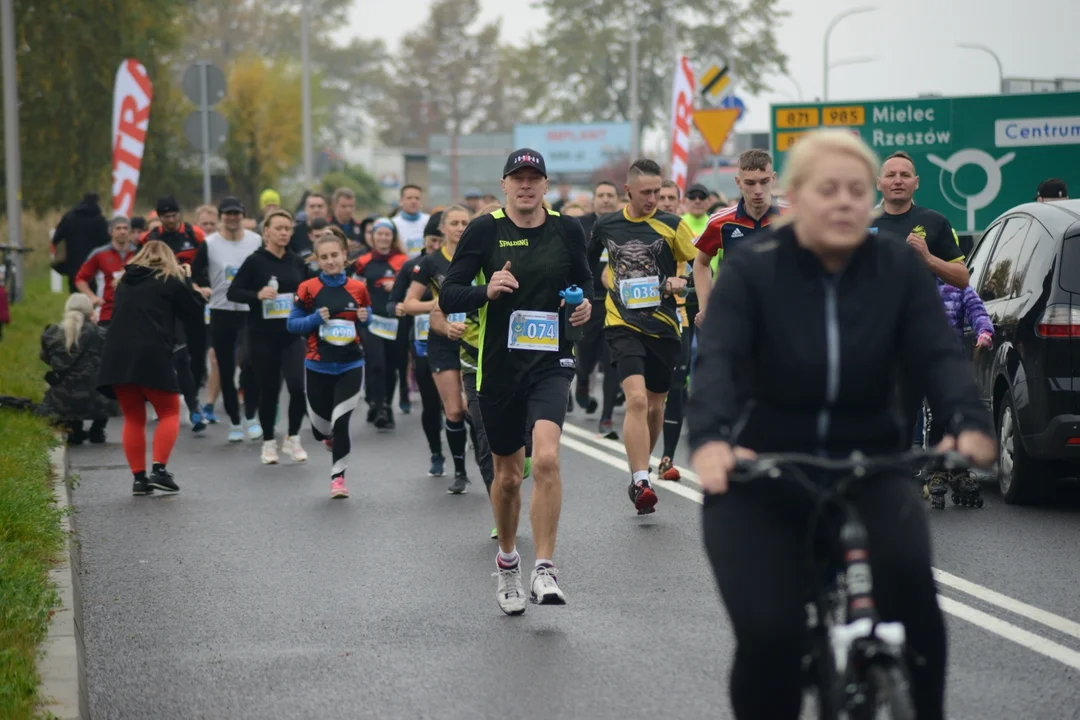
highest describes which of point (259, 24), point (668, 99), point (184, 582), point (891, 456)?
point (259, 24)

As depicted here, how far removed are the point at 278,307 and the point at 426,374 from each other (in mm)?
1316

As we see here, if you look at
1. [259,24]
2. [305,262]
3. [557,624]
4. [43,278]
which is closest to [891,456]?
[557,624]

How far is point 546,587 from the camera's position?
7.40 m

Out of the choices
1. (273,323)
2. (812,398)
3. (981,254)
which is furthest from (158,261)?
(812,398)

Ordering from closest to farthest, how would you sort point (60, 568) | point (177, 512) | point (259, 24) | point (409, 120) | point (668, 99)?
point (60, 568) → point (177, 512) → point (668, 99) → point (259, 24) → point (409, 120)

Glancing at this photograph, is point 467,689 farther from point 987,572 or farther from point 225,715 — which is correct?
point 987,572

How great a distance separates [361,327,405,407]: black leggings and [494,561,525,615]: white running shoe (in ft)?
27.2

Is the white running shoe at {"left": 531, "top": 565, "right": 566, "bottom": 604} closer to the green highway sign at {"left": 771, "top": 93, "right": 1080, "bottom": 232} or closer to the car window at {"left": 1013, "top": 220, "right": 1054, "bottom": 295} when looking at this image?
the car window at {"left": 1013, "top": 220, "right": 1054, "bottom": 295}

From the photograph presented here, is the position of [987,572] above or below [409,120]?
below

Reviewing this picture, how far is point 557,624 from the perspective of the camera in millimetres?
7359

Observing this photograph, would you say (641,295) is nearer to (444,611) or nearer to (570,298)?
(570,298)

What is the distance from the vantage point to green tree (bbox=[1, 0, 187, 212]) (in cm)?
3216

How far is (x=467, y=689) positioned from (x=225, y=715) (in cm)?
87

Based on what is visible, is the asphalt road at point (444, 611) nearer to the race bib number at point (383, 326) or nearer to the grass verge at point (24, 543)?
the grass verge at point (24, 543)
